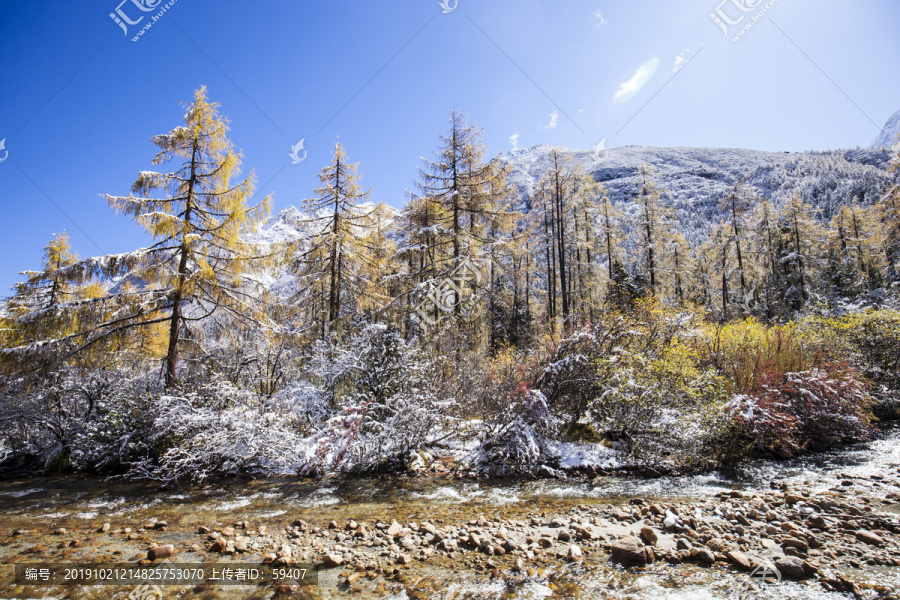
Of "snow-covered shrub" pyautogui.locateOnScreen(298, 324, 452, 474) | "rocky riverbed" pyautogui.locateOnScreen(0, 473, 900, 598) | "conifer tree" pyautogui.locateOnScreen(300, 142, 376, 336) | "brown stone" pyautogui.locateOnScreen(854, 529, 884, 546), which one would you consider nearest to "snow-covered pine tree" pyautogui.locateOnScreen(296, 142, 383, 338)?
"conifer tree" pyautogui.locateOnScreen(300, 142, 376, 336)

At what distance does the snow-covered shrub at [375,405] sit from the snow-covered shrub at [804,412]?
6.53m

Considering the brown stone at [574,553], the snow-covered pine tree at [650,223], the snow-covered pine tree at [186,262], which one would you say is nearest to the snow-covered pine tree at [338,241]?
the snow-covered pine tree at [186,262]

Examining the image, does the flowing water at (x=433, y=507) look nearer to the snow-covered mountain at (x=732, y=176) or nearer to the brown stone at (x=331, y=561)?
the brown stone at (x=331, y=561)

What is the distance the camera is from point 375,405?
27.2ft

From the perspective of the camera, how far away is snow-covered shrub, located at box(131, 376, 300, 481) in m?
7.38

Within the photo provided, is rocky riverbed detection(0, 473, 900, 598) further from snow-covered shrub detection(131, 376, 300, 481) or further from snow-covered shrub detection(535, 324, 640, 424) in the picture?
snow-covered shrub detection(535, 324, 640, 424)

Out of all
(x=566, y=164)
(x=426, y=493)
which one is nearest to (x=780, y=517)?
(x=426, y=493)

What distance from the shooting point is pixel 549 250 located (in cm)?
2541

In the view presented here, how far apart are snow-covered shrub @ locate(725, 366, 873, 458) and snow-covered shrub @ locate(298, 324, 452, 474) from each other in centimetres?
653

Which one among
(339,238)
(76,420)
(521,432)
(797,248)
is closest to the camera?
(521,432)

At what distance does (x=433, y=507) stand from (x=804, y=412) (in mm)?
9220

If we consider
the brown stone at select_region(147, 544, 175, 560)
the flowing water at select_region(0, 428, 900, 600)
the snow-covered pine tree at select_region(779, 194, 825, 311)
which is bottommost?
the flowing water at select_region(0, 428, 900, 600)

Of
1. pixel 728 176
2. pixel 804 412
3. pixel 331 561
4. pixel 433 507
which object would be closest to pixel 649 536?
pixel 433 507

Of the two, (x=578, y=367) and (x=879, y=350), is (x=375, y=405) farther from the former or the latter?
(x=879, y=350)
